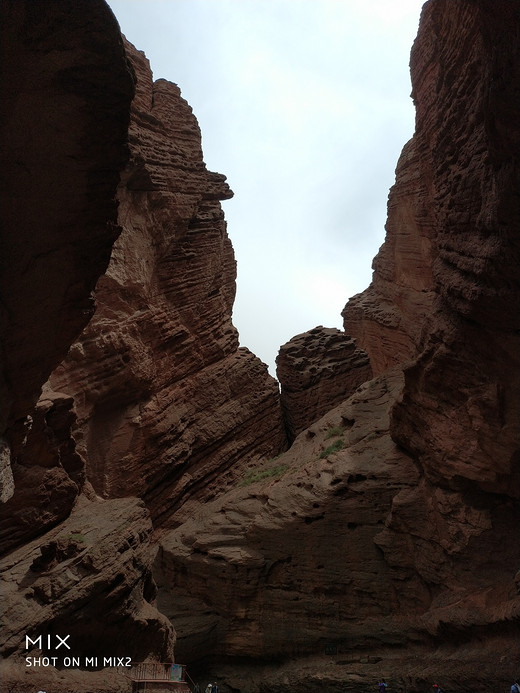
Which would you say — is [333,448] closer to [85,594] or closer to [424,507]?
[424,507]

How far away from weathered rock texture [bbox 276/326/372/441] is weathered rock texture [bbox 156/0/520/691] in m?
4.47

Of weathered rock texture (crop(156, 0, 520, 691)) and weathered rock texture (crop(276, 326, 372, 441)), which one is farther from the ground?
weathered rock texture (crop(276, 326, 372, 441))

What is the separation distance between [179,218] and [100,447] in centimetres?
673

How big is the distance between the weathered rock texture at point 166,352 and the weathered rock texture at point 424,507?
2034 millimetres

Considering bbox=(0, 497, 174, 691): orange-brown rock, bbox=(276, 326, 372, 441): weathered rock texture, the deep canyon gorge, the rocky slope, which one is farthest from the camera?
bbox=(276, 326, 372, 441): weathered rock texture

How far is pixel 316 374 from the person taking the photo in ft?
68.8

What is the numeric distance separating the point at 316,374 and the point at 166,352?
21.9 feet

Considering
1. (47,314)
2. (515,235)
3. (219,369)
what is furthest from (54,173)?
(219,369)

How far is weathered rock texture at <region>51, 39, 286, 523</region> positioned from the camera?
14.3 metres

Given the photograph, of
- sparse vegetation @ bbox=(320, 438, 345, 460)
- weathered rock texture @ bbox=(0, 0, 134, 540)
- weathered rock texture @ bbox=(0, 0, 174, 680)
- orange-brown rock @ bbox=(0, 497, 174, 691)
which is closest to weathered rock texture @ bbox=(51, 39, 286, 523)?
sparse vegetation @ bbox=(320, 438, 345, 460)

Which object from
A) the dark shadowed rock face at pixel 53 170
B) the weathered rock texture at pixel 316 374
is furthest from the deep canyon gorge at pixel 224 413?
the weathered rock texture at pixel 316 374

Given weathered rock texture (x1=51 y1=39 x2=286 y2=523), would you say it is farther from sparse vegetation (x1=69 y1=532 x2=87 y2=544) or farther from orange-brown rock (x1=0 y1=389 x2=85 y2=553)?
sparse vegetation (x1=69 y1=532 x2=87 y2=544)

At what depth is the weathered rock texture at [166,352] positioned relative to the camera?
47.0ft

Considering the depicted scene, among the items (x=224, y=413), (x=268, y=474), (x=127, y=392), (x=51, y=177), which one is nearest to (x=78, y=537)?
(x=51, y=177)
